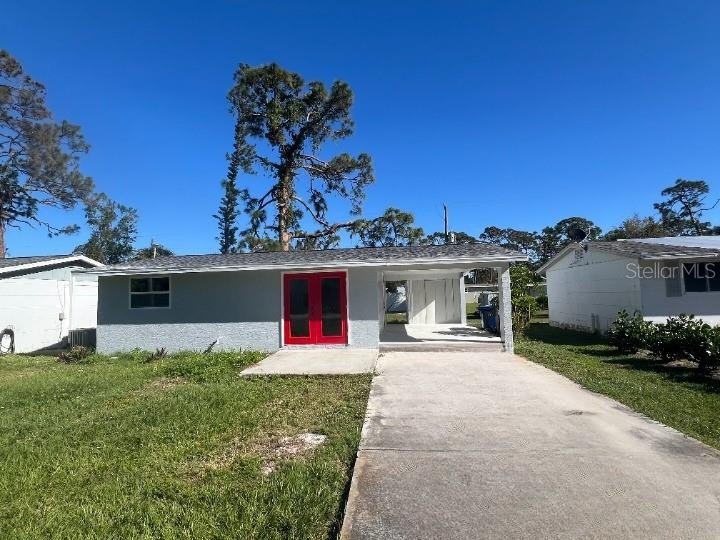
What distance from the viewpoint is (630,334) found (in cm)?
1127

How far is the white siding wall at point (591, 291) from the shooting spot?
13.9 m

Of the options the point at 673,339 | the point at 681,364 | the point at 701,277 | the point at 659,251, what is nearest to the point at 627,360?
the point at 681,364

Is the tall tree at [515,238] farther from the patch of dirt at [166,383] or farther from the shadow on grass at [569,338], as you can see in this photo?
the patch of dirt at [166,383]

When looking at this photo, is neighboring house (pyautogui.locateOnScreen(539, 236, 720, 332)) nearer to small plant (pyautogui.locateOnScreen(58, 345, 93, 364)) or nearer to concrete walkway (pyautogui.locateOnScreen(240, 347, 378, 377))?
concrete walkway (pyautogui.locateOnScreen(240, 347, 378, 377))

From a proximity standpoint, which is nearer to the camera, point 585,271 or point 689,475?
point 689,475

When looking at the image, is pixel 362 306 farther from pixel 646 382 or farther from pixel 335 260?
pixel 646 382

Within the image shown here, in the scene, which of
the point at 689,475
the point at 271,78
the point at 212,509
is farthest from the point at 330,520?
the point at 271,78

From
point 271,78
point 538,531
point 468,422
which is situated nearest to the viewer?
point 538,531

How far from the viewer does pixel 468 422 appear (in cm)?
542

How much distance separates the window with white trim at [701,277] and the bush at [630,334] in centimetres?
284

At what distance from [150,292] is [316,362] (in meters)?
6.06

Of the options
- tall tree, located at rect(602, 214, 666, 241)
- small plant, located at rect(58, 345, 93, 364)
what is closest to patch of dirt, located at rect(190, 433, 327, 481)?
small plant, located at rect(58, 345, 93, 364)

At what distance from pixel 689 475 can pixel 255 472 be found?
12.8 feet

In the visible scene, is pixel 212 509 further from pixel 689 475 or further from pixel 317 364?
pixel 317 364
